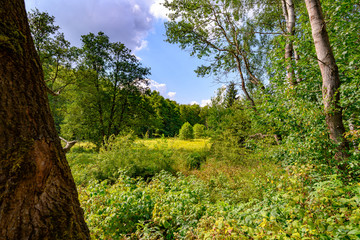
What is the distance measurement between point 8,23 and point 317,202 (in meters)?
3.26

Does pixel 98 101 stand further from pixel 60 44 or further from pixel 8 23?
pixel 8 23

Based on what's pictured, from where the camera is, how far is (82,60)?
12.5m

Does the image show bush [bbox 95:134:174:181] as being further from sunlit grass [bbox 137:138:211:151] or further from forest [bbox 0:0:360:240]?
sunlit grass [bbox 137:138:211:151]

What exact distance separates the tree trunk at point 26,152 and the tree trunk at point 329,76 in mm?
3827

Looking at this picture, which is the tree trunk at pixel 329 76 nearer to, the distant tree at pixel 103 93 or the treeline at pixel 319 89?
the treeline at pixel 319 89

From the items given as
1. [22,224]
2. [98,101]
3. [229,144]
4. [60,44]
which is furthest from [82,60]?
[22,224]

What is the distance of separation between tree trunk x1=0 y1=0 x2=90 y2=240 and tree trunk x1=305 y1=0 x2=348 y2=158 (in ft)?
12.6

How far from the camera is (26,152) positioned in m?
0.98

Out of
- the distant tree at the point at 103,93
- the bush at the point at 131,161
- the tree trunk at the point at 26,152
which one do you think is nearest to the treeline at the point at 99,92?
the distant tree at the point at 103,93

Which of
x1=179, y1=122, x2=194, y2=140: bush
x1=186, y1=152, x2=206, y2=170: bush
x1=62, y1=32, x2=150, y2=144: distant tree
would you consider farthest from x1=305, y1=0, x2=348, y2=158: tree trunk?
x1=179, y1=122, x2=194, y2=140: bush

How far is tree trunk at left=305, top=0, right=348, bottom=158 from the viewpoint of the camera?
243 cm

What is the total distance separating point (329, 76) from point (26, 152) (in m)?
4.06

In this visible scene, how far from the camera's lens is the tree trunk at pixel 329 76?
95.8 inches

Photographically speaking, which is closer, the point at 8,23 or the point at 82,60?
the point at 8,23
